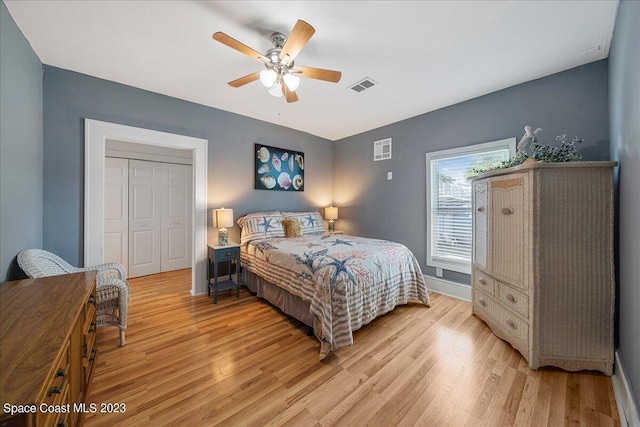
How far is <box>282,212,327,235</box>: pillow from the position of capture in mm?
3951

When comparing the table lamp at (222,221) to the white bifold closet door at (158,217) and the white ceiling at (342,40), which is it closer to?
the white ceiling at (342,40)

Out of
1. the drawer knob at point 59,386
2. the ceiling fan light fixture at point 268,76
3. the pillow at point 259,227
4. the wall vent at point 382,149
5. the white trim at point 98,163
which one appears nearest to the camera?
the drawer knob at point 59,386

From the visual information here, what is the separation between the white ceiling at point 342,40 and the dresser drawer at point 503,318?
2.36 meters

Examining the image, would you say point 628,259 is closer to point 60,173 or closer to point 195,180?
point 195,180

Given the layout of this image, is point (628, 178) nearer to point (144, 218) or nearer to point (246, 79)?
point (246, 79)

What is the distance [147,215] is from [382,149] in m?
4.37

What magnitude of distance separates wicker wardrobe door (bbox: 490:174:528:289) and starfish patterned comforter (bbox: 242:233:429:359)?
3.07 ft

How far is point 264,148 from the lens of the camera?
3971mm

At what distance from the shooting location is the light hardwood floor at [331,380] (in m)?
1.43

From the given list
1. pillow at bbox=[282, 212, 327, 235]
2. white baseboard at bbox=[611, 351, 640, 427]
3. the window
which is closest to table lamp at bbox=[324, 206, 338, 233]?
pillow at bbox=[282, 212, 327, 235]

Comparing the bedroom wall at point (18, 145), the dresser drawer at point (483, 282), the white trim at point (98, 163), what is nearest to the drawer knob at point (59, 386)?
the bedroom wall at point (18, 145)

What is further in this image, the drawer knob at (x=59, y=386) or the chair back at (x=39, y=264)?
the chair back at (x=39, y=264)

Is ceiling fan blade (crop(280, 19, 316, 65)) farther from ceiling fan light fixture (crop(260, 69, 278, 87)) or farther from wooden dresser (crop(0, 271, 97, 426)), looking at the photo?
wooden dresser (crop(0, 271, 97, 426))

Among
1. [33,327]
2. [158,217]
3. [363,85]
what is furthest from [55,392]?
[158,217]
